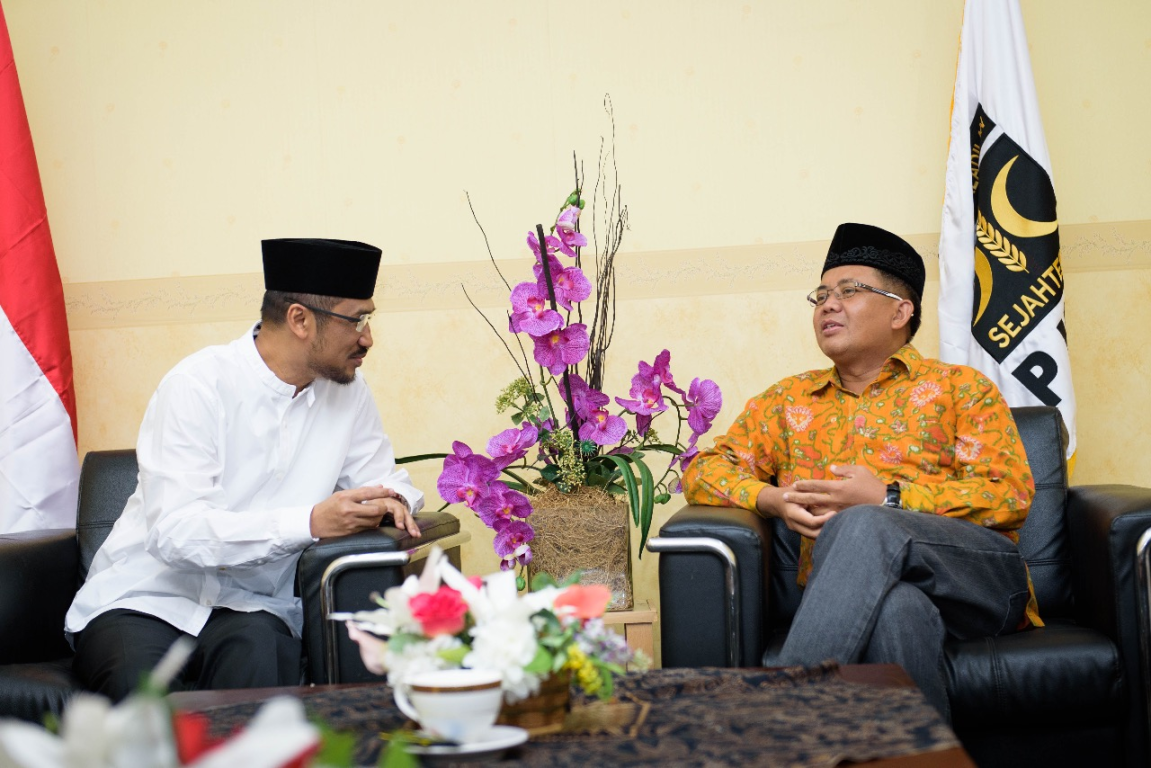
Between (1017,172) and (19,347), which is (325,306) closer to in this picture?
(19,347)

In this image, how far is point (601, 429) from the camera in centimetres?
257

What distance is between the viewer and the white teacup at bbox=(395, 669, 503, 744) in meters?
1.24

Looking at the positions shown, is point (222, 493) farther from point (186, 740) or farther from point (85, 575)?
point (186, 740)

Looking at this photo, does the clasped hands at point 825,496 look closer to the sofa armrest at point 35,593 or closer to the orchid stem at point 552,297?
the orchid stem at point 552,297

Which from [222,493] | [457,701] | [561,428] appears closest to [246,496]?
[222,493]

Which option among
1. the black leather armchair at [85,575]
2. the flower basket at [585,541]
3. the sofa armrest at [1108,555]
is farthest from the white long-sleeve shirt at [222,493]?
the sofa armrest at [1108,555]

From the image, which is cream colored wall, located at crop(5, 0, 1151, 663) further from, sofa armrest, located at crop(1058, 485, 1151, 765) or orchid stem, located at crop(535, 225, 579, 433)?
sofa armrest, located at crop(1058, 485, 1151, 765)

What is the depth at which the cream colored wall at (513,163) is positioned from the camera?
127 inches

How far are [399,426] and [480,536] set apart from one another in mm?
426

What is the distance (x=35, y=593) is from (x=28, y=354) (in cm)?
103

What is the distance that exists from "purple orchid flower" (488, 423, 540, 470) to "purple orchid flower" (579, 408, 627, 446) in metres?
0.13

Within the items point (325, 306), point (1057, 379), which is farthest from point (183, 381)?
point (1057, 379)

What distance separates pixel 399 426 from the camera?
3418mm

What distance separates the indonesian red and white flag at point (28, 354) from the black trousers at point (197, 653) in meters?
0.94
